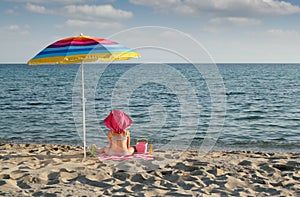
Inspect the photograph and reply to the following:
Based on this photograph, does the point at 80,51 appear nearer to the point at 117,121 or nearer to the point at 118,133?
the point at 117,121

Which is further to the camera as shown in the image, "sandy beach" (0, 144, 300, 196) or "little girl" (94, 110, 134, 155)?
"little girl" (94, 110, 134, 155)

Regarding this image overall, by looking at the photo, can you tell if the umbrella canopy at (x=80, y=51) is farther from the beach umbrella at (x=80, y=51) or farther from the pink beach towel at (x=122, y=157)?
the pink beach towel at (x=122, y=157)

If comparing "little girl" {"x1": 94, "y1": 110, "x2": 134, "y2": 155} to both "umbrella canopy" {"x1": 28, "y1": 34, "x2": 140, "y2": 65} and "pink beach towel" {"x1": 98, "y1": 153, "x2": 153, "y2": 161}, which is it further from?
"umbrella canopy" {"x1": 28, "y1": 34, "x2": 140, "y2": 65}

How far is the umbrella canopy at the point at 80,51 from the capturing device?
A: 656 cm

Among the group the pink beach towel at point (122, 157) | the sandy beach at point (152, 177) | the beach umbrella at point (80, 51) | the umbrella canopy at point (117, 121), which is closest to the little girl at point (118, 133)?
the umbrella canopy at point (117, 121)

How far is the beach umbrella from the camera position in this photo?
21.5 feet

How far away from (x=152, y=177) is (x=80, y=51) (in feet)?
8.22

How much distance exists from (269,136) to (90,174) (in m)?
7.56

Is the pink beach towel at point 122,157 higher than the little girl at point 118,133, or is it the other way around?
the little girl at point 118,133

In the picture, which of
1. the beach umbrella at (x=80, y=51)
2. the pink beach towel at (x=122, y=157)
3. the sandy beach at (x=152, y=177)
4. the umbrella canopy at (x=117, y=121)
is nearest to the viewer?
the sandy beach at (x=152, y=177)

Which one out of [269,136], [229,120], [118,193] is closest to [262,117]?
[229,120]

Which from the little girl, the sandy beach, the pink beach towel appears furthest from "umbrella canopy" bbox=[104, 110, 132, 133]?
the sandy beach

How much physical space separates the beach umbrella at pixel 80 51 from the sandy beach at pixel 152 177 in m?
1.92

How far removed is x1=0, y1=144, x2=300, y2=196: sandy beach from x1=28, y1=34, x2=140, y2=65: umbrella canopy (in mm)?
1920
